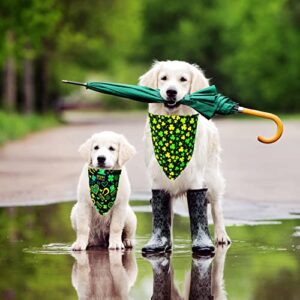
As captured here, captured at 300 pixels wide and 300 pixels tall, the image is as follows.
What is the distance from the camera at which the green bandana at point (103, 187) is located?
35.2 feet

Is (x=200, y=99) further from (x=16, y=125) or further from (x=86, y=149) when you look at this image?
(x=16, y=125)

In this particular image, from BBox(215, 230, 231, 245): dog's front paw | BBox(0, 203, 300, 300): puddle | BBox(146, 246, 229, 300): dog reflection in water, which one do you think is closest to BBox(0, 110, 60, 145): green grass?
BBox(0, 203, 300, 300): puddle

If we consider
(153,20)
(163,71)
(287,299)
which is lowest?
(287,299)

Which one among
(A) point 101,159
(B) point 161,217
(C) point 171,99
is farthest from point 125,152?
(C) point 171,99

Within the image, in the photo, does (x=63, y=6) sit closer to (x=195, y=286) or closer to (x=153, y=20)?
(x=153, y=20)

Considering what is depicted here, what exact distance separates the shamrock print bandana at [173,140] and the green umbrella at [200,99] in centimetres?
15

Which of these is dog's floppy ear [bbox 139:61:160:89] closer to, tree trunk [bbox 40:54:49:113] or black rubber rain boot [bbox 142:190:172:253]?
black rubber rain boot [bbox 142:190:172:253]

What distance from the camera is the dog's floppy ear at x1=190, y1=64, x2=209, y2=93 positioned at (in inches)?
415

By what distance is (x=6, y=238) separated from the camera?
1195 centimetres

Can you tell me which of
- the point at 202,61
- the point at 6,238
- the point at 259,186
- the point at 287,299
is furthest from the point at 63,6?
the point at 287,299

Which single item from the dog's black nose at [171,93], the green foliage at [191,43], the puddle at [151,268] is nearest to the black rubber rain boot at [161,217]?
the puddle at [151,268]

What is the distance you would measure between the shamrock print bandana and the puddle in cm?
75

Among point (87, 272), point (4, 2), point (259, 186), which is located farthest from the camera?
point (4, 2)

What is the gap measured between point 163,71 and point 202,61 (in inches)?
3386
